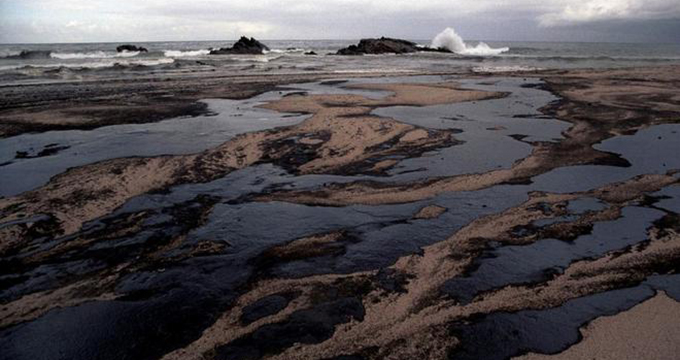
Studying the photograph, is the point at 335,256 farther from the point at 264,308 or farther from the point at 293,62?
the point at 293,62

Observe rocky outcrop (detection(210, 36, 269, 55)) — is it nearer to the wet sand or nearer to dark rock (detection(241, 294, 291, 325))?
the wet sand

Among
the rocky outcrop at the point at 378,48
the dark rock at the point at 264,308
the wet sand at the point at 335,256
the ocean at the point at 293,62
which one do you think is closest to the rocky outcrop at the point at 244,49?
the ocean at the point at 293,62

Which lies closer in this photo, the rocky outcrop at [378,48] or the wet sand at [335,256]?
the wet sand at [335,256]

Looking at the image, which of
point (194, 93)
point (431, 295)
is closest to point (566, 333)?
point (431, 295)

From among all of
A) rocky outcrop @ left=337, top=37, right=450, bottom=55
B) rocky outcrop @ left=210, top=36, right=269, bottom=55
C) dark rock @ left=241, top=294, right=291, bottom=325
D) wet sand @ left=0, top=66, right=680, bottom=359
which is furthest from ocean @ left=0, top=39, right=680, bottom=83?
dark rock @ left=241, top=294, right=291, bottom=325

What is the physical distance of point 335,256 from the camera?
491 centimetres

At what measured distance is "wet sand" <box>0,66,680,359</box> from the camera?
3568mm

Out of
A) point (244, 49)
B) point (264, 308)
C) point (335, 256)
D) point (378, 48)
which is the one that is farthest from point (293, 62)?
point (264, 308)

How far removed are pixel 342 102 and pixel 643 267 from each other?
1192 cm

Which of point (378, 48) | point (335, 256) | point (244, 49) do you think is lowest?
point (335, 256)

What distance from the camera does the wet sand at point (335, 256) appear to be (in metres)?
3.57

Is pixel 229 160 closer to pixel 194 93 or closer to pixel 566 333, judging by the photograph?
pixel 566 333

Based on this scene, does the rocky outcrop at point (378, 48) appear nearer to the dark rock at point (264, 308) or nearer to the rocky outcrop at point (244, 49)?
the rocky outcrop at point (244, 49)

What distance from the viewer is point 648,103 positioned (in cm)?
1486
